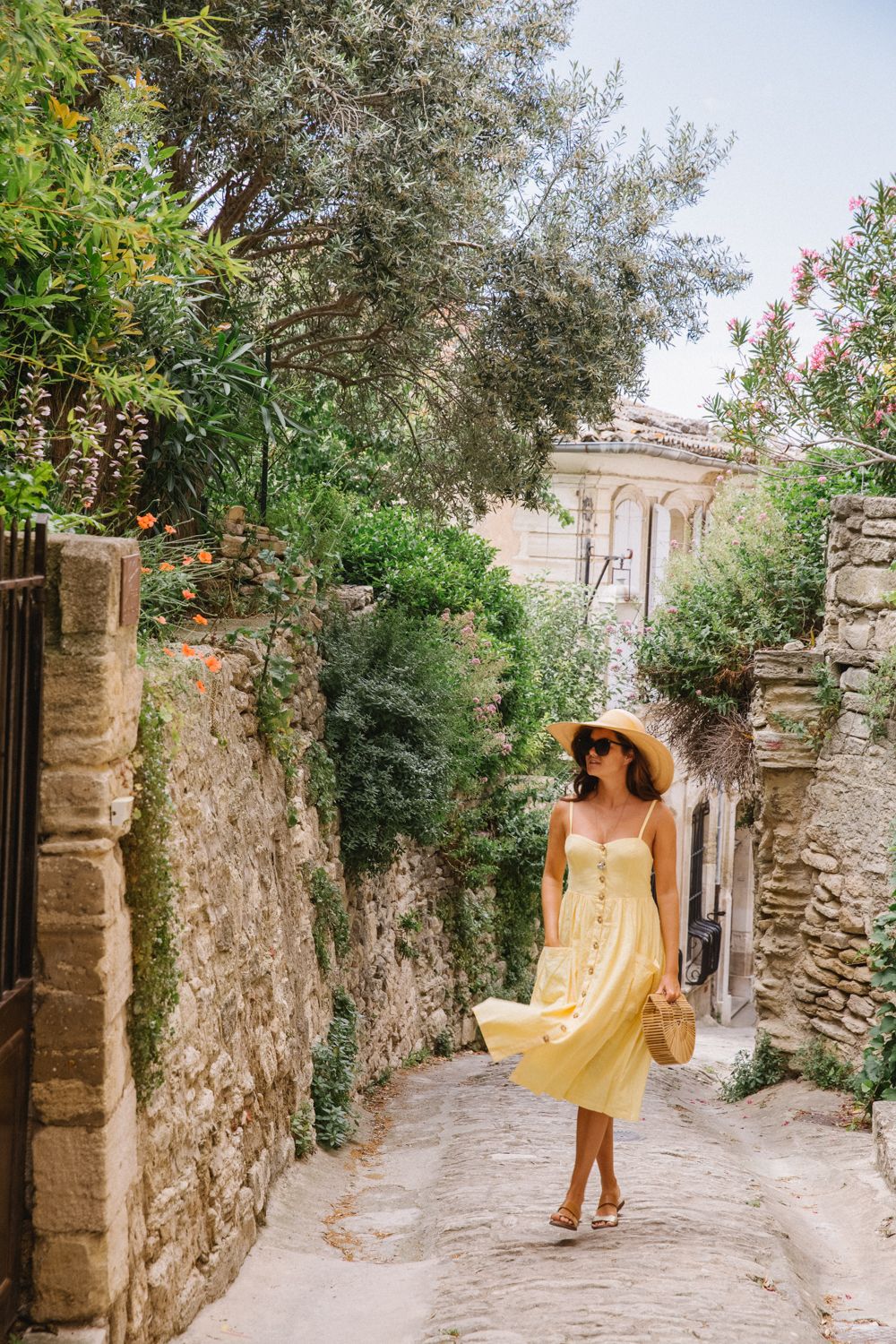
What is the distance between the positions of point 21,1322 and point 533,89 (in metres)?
7.98

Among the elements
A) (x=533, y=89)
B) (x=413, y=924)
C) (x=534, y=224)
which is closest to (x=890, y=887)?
(x=413, y=924)

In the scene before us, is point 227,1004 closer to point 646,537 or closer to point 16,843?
point 16,843

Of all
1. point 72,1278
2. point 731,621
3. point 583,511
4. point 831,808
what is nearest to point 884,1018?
point 831,808

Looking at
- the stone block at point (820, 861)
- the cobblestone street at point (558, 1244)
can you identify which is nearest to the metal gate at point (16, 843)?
the cobblestone street at point (558, 1244)

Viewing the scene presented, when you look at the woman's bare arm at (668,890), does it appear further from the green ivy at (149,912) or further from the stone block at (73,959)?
the stone block at (73,959)

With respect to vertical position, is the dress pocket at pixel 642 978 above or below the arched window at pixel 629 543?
below

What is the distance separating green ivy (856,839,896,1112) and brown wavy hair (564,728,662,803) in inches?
116

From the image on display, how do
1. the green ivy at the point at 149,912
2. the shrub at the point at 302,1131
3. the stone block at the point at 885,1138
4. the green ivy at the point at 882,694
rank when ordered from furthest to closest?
1. the green ivy at the point at 882,694
2. the shrub at the point at 302,1131
3. the stone block at the point at 885,1138
4. the green ivy at the point at 149,912

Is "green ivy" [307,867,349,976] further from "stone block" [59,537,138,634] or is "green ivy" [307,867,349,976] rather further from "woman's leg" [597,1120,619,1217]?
"stone block" [59,537,138,634]

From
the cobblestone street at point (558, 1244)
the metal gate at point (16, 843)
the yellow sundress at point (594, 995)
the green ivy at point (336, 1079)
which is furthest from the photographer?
the green ivy at point (336, 1079)

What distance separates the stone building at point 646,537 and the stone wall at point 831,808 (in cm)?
822

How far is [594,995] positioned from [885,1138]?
116 inches

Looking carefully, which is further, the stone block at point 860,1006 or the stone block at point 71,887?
the stone block at point 860,1006

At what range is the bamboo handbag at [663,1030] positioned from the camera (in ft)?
15.2
